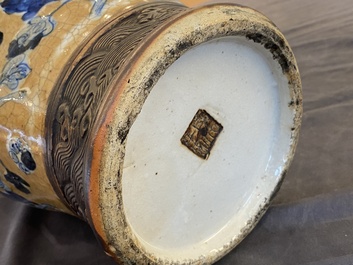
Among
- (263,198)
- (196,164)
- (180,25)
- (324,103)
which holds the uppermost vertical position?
(180,25)

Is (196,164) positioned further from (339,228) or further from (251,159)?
(339,228)

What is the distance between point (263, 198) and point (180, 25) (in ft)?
1.50

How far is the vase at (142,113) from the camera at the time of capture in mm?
796

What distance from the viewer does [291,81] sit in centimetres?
104

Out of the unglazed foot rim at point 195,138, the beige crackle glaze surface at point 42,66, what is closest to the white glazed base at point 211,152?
the unglazed foot rim at point 195,138

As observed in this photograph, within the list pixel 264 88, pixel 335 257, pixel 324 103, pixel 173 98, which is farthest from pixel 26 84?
pixel 324 103

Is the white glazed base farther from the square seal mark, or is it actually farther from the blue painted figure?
the blue painted figure

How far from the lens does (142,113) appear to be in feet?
2.83

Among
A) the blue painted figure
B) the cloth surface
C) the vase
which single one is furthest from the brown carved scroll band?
the cloth surface

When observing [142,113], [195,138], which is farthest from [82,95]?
[195,138]

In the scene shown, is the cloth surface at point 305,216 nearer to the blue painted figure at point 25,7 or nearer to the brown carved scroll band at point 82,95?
the brown carved scroll band at point 82,95

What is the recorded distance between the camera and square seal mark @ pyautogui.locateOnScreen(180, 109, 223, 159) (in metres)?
0.95

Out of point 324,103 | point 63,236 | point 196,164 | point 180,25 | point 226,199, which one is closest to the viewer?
point 180,25

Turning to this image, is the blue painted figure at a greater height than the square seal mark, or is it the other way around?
the blue painted figure
